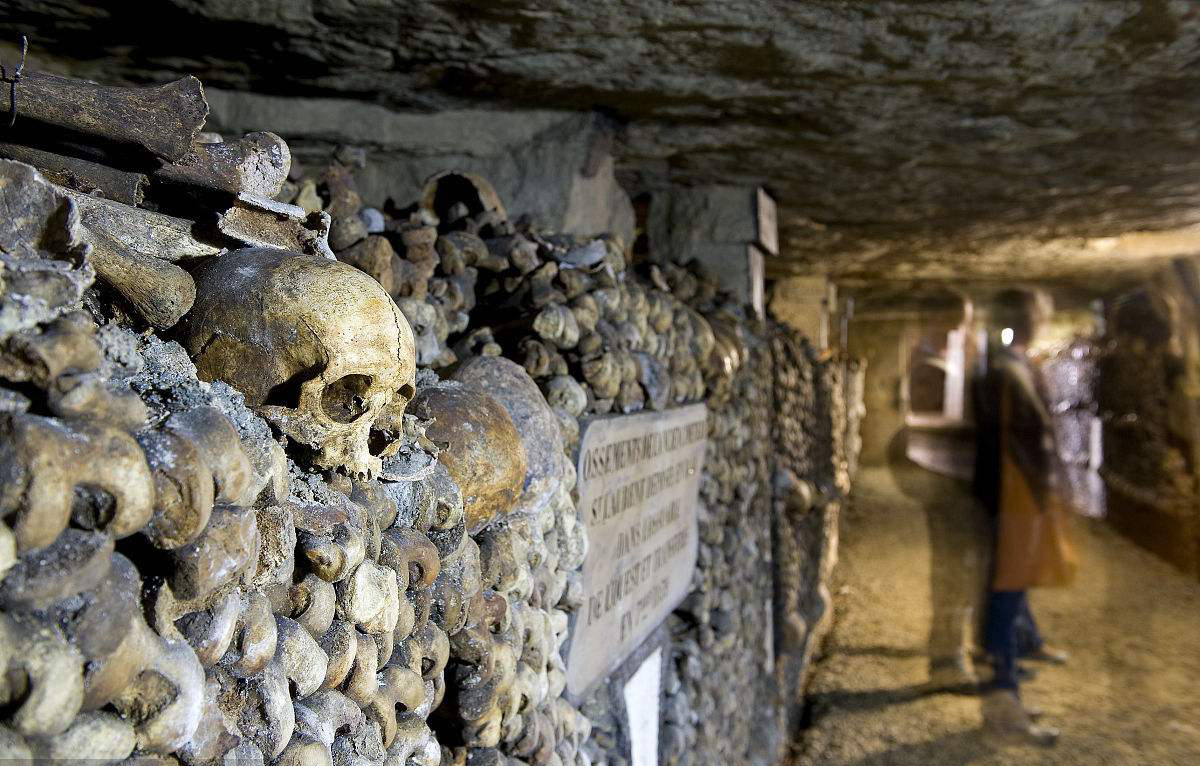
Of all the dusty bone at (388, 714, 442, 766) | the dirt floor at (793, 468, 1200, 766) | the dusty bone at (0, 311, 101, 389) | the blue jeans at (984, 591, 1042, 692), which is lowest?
the dirt floor at (793, 468, 1200, 766)

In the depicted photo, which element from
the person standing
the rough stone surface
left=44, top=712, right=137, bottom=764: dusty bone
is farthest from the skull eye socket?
the person standing

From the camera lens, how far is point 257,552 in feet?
2.68

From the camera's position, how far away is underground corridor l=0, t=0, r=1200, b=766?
700 millimetres

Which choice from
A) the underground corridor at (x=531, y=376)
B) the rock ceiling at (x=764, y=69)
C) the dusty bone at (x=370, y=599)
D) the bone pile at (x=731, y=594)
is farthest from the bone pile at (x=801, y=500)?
the dusty bone at (x=370, y=599)

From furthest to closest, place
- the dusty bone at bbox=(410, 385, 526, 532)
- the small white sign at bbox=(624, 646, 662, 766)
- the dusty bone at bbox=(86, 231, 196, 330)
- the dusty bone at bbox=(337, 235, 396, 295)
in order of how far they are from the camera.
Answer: the small white sign at bbox=(624, 646, 662, 766), the dusty bone at bbox=(337, 235, 396, 295), the dusty bone at bbox=(410, 385, 526, 532), the dusty bone at bbox=(86, 231, 196, 330)

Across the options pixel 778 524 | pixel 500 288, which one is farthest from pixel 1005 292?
pixel 500 288

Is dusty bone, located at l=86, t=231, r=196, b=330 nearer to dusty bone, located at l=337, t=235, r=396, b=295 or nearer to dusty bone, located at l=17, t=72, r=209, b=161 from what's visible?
dusty bone, located at l=17, t=72, r=209, b=161

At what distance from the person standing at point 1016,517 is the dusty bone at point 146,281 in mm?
4016

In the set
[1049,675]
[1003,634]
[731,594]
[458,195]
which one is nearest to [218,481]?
A: [458,195]

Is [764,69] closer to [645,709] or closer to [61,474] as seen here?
[645,709]

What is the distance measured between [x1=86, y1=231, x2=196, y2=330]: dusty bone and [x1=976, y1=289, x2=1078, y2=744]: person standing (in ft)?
13.2

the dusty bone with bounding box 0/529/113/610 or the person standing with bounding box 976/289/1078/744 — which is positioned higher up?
the dusty bone with bounding box 0/529/113/610

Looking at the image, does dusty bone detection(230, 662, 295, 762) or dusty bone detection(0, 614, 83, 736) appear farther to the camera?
dusty bone detection(230, 662, 295, 762)

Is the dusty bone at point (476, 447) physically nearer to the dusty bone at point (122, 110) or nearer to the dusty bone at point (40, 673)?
the dusty bone at point (122, 110)
